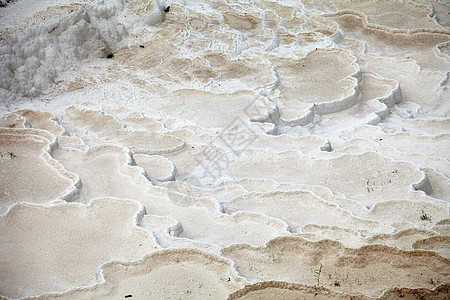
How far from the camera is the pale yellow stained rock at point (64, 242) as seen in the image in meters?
4.47

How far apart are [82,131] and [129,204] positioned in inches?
86.7

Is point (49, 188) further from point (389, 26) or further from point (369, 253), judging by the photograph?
point (389, 26)

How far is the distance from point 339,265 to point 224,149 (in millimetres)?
2847

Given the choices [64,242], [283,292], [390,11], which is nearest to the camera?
[283,292]

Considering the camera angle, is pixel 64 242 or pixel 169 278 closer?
pixel 169 278

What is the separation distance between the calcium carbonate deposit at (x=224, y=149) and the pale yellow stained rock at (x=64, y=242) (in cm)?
2

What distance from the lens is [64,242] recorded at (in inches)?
195

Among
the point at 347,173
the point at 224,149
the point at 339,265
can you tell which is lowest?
the point at 224,149

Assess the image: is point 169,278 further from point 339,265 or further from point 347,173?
point 347,173

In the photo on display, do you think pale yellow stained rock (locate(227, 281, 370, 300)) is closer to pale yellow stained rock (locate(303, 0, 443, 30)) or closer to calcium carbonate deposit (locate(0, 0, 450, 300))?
calcium carbonate deposit (locate(0, 0, 450, 300))

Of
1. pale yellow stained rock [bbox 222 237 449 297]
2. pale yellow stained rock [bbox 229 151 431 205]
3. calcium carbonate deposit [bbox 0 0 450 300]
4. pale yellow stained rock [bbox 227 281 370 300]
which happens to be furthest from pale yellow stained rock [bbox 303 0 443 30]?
pale yellow stained rock [bbox 227 281 370 300]

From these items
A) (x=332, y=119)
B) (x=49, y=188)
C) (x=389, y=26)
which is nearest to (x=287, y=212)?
(x=49, y=188)

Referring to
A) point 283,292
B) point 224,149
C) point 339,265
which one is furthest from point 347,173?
point 283,292

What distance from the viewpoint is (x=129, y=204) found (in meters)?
5.50
